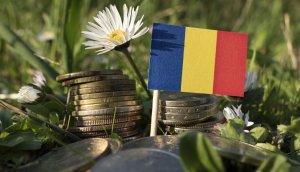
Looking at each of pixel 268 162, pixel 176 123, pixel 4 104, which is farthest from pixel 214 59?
pixel 4 104

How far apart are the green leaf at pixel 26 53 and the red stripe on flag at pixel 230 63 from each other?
30.5 inches

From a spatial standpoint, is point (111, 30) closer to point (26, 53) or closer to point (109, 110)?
point (109, 110)

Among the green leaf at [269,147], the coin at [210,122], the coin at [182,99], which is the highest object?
the coin at [182,99]

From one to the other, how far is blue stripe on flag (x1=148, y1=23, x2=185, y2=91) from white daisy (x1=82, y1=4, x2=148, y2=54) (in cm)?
8

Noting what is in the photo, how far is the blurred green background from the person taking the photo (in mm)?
1794

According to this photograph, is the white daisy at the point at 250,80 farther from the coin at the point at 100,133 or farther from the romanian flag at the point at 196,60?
the coin at the point at 100,133

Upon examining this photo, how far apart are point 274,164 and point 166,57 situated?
49 cm

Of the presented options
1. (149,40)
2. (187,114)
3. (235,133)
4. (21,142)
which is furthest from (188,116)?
(149,40)

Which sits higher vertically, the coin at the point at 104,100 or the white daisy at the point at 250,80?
the white daisy at the point at 250,80

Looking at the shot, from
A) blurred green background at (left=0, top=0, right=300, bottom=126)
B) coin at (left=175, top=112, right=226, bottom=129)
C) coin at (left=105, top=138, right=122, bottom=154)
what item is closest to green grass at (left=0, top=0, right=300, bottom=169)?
blurred green background at (left=0, top=0, right=300, bottom=126)

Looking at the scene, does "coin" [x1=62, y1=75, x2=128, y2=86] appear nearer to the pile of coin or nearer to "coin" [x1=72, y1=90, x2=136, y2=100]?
"coin" [x1=72, y1=90, x2=136, y2=100]

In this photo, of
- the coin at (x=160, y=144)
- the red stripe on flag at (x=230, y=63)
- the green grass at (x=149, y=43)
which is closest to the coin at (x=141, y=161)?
the coin at (x=160, y=144)

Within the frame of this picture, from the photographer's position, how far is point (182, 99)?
143cm

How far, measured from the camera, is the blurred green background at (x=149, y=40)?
179cm
